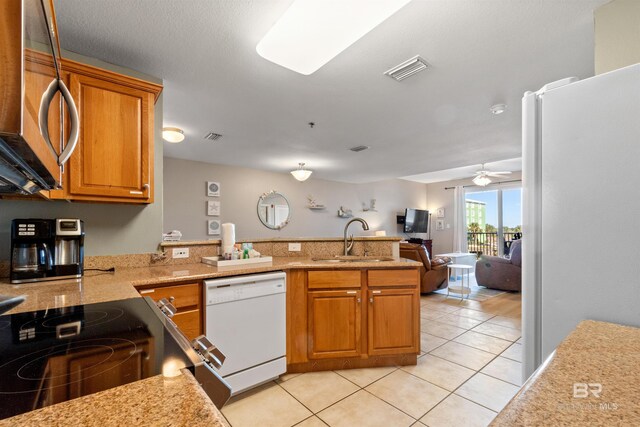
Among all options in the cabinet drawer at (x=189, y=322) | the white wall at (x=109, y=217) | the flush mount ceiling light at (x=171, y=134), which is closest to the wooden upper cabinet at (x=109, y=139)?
the white wall at (x=109, y=217)

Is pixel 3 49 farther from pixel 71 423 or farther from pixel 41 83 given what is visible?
pixel 71 423

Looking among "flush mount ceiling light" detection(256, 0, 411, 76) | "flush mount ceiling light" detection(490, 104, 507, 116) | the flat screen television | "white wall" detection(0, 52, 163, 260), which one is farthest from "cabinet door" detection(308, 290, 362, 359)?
the flat screen television

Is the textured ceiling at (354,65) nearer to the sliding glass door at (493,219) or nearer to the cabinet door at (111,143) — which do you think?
the cabinet door at (111,143)

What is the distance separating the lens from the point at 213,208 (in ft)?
17.7

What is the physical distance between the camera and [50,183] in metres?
0.95

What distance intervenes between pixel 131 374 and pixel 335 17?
1.70m

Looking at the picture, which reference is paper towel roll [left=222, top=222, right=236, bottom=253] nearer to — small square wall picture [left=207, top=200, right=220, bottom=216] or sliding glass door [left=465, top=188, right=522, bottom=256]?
small square wall picture [left=207, top=200, right=220, bottom=216]

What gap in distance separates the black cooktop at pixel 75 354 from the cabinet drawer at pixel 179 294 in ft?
2.34

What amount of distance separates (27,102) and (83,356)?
568 mm

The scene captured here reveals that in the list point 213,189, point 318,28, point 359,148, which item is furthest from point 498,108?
point 213,189

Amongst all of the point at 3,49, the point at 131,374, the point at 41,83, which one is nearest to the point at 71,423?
the point at 131,374

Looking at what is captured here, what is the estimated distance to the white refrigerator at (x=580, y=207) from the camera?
0.88 meters

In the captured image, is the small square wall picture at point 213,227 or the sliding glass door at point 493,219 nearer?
the small square wall picture at point 213,227

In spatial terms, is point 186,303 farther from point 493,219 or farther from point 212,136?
point 493,219
